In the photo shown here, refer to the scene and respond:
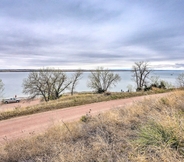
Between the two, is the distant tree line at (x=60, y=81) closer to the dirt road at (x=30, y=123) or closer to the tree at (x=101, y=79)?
the tree at (x=101, y=79)

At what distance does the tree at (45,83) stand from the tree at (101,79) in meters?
8.53

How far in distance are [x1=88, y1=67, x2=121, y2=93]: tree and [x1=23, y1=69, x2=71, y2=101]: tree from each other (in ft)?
28.0

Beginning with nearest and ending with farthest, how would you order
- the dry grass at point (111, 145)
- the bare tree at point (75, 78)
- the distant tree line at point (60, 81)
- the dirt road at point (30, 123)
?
the dry grass at point (111, 145) → the dirt road at point (30, 123) → the distant tree line at point (60, 81) → the bare tree at point (75, 78)

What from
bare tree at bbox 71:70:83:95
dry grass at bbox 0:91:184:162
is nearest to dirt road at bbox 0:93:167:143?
dry grass at bbox 0:91:184:162

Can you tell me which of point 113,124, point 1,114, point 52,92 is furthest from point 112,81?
point 113,124

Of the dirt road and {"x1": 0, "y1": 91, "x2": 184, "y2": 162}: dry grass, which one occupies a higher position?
{"x1": 0, "y1": 91, "x2": 184, "y2": 162}: dry grass

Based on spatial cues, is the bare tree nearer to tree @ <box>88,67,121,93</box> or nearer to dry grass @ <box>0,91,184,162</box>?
tree @ <box>88,67,121,93</box>

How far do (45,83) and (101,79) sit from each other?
17268 mm

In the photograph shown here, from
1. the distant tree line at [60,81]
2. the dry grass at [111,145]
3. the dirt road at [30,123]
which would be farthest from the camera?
the distant tree line at [60,81]

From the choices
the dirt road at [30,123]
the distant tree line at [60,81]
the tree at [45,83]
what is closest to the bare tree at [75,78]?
the distant tree line at [60,81]

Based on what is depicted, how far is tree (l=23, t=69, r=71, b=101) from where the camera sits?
34.8 meters

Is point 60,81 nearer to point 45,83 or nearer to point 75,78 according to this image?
point 45,83

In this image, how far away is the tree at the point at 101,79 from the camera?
148 ft

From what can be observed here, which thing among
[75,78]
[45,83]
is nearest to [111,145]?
[45,83]
